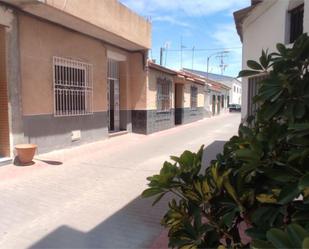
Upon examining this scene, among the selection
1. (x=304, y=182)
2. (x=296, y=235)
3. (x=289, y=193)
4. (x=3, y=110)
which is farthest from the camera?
(x=3, y=110)

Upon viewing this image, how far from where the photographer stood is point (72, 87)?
35.1 ft

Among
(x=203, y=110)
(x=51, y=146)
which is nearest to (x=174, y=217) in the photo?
A: (x=51, y=146)

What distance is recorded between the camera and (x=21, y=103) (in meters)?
8.47

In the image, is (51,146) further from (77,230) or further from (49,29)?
(77,230)

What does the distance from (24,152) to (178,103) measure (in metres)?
14.7

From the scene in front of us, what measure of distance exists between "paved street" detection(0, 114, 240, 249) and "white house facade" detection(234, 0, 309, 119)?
2389 millimetres

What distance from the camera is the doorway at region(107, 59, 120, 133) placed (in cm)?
1425

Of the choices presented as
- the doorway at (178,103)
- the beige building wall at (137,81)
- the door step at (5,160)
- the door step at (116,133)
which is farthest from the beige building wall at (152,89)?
the door step at (5,160)

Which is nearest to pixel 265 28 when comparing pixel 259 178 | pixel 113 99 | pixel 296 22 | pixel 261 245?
pixel 296 22

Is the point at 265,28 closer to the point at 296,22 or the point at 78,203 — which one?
the point at 296,22

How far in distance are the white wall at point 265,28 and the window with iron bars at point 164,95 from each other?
8.65 meters

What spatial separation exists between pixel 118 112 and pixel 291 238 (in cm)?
1366

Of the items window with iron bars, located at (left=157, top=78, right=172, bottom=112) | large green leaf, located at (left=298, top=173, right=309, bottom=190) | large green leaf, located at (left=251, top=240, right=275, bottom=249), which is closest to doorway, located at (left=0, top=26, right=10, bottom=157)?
large green leaf, located at (left=251, top=240, right=275, bottom=249)

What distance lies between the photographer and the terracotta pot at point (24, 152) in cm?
797
